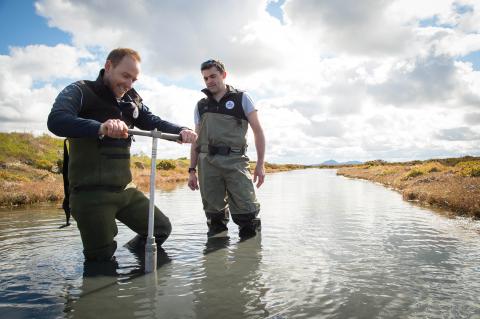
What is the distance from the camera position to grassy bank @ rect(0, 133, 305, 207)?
1202 cm

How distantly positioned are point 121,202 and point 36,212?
614cm

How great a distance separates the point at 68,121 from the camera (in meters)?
3.73

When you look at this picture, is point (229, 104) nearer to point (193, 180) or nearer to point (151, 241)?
point (193, 180)

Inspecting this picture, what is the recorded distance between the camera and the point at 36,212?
9.46 metres

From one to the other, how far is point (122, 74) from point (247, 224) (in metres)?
3.18

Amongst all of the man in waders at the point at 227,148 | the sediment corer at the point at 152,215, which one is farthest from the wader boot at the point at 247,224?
the sediment corer at the point at 152,215

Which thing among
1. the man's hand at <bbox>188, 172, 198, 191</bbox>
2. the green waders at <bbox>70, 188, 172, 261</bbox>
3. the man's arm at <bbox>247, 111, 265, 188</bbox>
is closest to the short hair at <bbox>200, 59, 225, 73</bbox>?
the man's arm at <bbox>247, 111, 265, 188</bbox>

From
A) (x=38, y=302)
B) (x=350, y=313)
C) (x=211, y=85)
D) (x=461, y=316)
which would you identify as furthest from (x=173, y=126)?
(x=461, y=316)

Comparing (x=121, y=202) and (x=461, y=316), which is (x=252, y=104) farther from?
(x=461, y=316)

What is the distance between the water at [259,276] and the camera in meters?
3.17

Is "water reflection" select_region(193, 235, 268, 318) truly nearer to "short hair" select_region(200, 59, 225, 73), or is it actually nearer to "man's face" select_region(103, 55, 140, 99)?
"man's face" select_region(103, 55, 140, 99)

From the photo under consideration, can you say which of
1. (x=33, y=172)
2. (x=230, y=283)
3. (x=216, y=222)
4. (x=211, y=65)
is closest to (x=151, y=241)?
(x=230, y=283)

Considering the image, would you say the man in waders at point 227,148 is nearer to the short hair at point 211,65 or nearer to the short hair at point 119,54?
the short hair at point 211,65

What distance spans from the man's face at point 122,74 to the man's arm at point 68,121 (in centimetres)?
60
